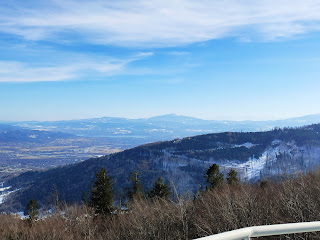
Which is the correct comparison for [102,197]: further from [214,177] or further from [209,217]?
[214,177]

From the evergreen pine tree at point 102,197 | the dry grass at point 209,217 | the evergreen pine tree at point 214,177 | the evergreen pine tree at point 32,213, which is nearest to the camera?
the dry grass at point 209,217

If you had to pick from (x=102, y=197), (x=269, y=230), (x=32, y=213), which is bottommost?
(x=32, y=213)

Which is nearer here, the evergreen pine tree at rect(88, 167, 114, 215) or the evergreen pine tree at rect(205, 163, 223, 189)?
the evergreen pine tree at rect(88, 167, 114, 215)

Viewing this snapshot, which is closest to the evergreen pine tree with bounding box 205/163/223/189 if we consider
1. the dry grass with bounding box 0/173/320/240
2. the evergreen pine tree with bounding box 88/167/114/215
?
the dry grass with bounding box 0/173/320/240

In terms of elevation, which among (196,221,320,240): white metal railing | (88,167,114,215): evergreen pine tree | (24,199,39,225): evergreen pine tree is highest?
(196,221,320,240): white metal railing

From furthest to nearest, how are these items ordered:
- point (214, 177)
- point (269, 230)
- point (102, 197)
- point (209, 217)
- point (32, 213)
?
point (214, 177) < point (32, 213) < point (102, 197) < point (209, 217) < point (269, 230)

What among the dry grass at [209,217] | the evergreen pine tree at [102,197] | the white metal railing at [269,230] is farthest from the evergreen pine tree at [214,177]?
the white metal railing at [269,230]

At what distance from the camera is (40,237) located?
2864cm

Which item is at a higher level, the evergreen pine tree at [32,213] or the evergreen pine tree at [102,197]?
the evergreen pine tree at [102,197]

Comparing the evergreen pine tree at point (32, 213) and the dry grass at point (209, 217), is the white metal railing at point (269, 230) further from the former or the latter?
the evergreen pine tree at point (32, 213)

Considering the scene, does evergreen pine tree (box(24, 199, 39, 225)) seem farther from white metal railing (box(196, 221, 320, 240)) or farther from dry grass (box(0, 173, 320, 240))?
white metal railing (box(196, 221, 320, 240))

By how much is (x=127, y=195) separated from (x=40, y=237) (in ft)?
76.4

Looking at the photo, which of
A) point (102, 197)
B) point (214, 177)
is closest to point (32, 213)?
point (102, 197)

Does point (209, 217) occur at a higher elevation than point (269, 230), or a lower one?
lower
